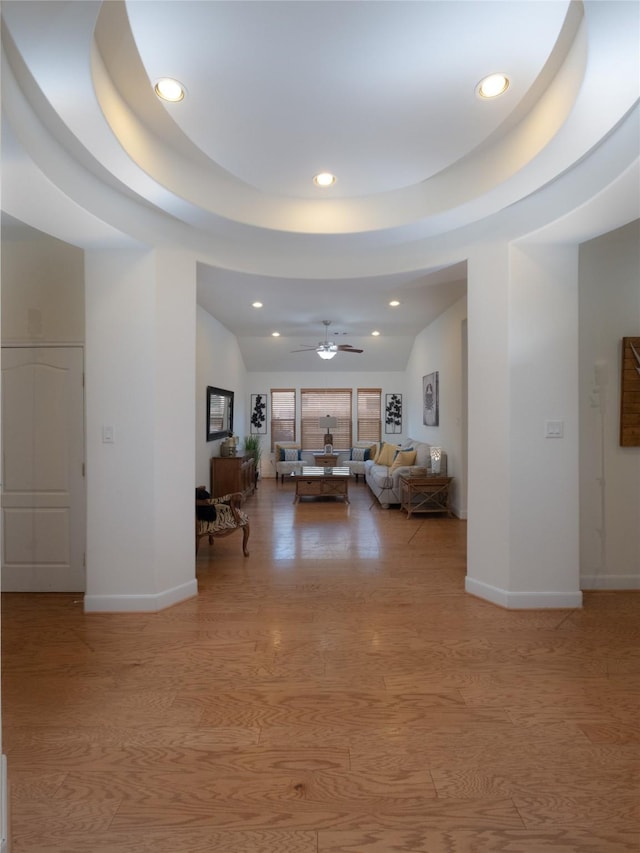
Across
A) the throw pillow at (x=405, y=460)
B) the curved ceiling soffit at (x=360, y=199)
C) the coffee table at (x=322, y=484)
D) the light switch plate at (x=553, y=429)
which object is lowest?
the coffee table at (x=322, y=484)

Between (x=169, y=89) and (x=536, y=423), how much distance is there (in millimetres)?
3168

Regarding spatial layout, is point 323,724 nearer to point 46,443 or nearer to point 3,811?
point 3,811

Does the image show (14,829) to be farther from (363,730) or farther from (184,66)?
(184,66)

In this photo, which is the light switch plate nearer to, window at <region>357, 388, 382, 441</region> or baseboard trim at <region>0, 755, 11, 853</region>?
baseboard trim at <region>0, 755, 11, 853</region>

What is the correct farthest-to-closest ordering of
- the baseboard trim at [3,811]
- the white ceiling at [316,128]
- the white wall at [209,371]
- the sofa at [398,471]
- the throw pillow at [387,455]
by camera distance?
the throw pillow at [387,455] → the sofa at [398,471] → the white wall at [209,371] → the white ceiling at [316,128] → the baseboard trim at [3,811]

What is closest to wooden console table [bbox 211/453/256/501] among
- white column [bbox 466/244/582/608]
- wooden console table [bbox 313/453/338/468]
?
wooden console table [bbox 313/453/338/468]

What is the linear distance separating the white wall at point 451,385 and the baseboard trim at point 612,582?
2530 mm

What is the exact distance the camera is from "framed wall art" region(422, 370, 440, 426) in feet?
25.6

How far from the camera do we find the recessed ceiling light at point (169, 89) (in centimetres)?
224

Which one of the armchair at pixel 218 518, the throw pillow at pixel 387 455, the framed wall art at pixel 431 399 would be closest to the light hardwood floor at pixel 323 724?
the armchair at pixel 218 518

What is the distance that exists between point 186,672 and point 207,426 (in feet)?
14.5

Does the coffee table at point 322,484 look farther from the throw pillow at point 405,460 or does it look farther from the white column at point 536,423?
the white column at point 536,423

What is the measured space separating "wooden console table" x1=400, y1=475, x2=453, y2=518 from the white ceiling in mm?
3348

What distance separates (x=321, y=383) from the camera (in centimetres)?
1126
